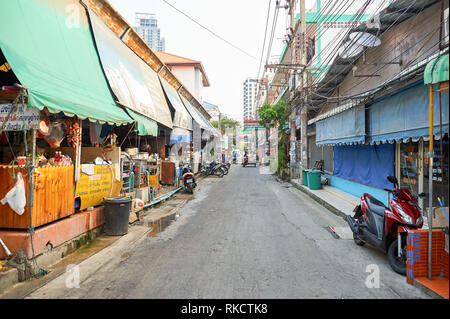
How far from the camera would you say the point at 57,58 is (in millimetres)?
5242

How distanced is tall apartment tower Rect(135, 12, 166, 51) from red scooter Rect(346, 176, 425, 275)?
166 metres

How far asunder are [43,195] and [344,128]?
9827 millimetres

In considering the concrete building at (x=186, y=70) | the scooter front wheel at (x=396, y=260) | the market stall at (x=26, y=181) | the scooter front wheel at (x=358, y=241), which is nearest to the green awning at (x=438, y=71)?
the scooter front wheel at (x=396, y=260)

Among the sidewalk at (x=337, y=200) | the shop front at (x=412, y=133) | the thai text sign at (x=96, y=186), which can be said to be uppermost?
the shop front at (x=412, y=133)

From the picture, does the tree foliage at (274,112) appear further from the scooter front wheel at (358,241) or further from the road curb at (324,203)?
the scooter front wheel at (358,241)

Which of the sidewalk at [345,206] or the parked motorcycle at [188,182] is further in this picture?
the parked motorcycle at [188,182]

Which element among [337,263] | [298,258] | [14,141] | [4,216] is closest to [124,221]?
[4,216]

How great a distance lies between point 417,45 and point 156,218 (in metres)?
8.87

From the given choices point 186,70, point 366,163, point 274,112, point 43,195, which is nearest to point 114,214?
point 43,195

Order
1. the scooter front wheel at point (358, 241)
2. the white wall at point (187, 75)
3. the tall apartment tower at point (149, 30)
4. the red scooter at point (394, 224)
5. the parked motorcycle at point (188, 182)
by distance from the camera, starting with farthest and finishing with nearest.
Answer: the tall apartment tower at point (149, 30) → the white wall at point (187, 75) → the parked motorcycle at point (188, 182) → the scooter front wheel at point (358, 241) → the red scooter at point (394, 224)

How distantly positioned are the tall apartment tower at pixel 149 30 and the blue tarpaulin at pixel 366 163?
159286 millimetres

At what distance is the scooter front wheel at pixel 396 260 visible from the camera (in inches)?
165

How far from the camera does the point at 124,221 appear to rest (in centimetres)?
632
